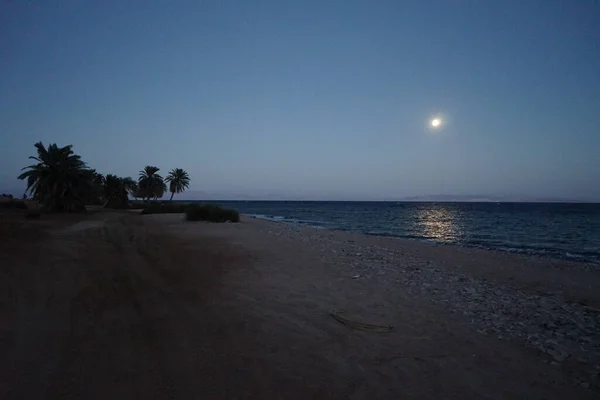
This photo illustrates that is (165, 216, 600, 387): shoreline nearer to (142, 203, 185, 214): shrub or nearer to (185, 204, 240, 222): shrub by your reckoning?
(185, 204, 240, 222): shrub

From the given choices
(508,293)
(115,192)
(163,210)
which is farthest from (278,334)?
(115,192)

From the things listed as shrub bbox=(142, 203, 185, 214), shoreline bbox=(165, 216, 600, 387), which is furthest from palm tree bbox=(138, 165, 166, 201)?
shoreline bbox=(165, 216, 600, 387)

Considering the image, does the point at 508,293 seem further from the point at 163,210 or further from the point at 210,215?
the point at 163,210

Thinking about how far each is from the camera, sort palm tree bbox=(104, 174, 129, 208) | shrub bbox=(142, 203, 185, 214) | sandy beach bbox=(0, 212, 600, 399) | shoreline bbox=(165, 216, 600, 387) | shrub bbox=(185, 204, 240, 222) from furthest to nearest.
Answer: palm tree bbox=(104, 174, 129, 208)
shrub bbox=(142, 203, 185, 214)
shrub bbox=(185, 204, 240, 222)
shoreline bbox=(165, 216, 600, 387)
sandy beach bbox=(0, 212, 600, 399)

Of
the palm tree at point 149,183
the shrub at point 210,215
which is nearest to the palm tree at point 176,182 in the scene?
the palm tree at point 149,183

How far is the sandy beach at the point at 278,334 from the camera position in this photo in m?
3.97

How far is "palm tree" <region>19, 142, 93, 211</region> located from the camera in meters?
37.0

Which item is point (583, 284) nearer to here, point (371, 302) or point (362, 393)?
point (371, 302)

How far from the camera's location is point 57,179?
123 feet

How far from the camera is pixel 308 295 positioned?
308 inches

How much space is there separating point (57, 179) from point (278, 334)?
4358 cm

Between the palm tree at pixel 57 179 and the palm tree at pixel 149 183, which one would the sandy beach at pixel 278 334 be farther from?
the palm tree at pixel 149 183

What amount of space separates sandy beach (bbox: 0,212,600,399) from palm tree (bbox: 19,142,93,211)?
33741 millimetres

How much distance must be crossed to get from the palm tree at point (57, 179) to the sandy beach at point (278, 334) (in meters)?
33.7
